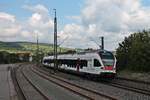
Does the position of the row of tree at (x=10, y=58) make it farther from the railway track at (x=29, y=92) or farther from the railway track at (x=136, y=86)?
the railway track at (x=136, y=86)

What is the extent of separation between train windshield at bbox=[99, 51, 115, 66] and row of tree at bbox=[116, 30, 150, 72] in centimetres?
992

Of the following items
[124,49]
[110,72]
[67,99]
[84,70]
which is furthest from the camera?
[124,49]

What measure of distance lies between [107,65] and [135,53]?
40.7 ft

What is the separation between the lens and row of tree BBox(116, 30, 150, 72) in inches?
1841

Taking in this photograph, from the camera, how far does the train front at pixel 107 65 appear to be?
3653 cm

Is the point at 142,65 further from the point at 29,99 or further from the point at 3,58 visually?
the point at 3,58

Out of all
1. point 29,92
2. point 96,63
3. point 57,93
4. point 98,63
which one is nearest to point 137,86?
point 98,63

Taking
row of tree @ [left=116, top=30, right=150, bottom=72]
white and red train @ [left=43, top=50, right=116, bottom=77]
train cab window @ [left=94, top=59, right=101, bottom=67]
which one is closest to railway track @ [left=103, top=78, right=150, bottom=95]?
white and red train @ [left=43, top=50, right=116, bottom=77]

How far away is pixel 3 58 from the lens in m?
145

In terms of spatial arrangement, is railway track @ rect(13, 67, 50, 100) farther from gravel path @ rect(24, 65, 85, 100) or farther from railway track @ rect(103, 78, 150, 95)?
railway track @ rect(103, 78, 150, 95)

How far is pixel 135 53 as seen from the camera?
48406 millimetres

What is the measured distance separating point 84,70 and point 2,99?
20.7 meters

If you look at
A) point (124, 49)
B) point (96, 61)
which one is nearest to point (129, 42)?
point (124, 49)

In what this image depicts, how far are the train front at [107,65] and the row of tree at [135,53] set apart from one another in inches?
395
